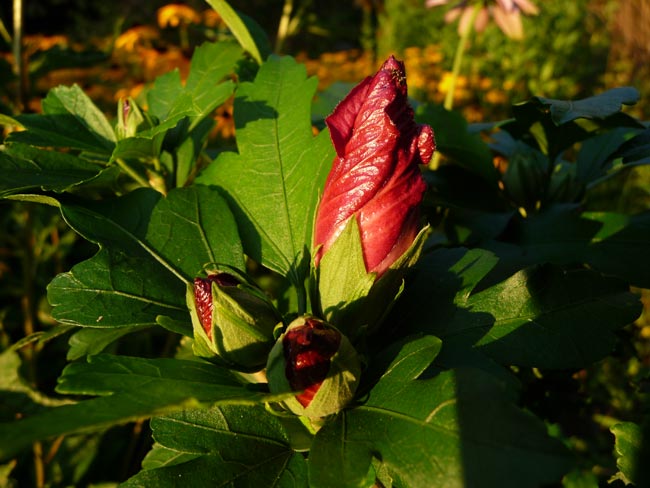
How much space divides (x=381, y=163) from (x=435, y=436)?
0.20 meters

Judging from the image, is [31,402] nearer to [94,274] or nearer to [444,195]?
[94,274]

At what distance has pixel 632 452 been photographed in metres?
0.50

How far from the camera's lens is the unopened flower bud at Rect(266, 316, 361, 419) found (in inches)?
16.1

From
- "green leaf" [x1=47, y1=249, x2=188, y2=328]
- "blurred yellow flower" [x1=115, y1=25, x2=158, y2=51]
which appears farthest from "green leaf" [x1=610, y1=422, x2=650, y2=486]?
"blurred yellow flower" [x1=115, y1=25, x2=158, y2=51]

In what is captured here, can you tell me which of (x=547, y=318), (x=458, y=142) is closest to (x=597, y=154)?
(x=458, y=142)

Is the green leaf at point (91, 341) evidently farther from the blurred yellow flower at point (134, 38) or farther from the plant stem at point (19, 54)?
the blurred yellow flower at point (134, 38)

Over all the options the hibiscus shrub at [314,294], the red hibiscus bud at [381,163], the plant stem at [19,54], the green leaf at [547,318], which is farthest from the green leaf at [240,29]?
the plant stem at [19,54]

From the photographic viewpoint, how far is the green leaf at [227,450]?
44 centimetres

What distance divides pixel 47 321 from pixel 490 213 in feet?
4.43

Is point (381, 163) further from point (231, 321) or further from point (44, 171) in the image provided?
point (44, 171)

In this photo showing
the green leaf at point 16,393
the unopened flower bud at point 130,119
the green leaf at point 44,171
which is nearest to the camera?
the green leaf at point 44,171

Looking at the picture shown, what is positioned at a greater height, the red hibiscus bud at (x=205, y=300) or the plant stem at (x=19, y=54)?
the plant stem at (x=19, y=54)

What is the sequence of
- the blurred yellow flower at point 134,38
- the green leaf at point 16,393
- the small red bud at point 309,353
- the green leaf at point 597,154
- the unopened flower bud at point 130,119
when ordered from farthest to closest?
1. the blurred yellow flower at point 134,38
2. the green leaf at point 16,393
3. the green leaf at point 597,154
4. the unopened flower bud at point 130,119
5. the small red bud at point 309,353

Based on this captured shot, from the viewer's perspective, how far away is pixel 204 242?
1.79 feet
